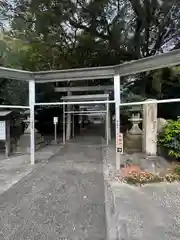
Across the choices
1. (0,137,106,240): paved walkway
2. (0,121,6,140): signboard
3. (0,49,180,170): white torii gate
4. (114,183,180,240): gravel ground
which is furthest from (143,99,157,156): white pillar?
(0,121,6,140): signboard

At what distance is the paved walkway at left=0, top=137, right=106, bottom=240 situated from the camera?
303cm

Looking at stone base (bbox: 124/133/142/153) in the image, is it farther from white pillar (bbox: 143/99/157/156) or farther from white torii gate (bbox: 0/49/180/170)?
white torii gate (bbox: 0/49/180/170)

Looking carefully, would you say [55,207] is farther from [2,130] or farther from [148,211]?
[2,130]

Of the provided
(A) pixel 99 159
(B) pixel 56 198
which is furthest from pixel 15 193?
(A) pixel 99 159

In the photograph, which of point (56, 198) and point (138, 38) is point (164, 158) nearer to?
point (56, 198)

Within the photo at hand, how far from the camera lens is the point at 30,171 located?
6.26 meters

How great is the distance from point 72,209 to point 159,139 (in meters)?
4.13

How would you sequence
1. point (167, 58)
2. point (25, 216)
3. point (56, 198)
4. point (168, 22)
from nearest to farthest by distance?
point (25, 216)
point (56, 198)
point (167, 58)
point (168, 22)

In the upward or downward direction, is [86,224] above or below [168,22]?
below

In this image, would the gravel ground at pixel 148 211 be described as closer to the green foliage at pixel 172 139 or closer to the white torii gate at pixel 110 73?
the white torii gate at pixel 110 73

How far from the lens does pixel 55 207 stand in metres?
3.84

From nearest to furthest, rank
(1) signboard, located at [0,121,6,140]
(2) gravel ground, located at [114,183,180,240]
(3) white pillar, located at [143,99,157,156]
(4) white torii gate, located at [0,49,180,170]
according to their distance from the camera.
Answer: (2) gravel ground, located at [114,183,180,240] → (4) white torii gate, located at [0,49,180,170] → (3) white pillar, located at [143,99,157,156] → (1) signboard, located at [0,121,6,140]

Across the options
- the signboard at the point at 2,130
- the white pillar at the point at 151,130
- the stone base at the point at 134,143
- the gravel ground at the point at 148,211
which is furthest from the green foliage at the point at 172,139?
the signboard at the point at 2,130

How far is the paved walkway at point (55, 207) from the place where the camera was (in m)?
3.03
